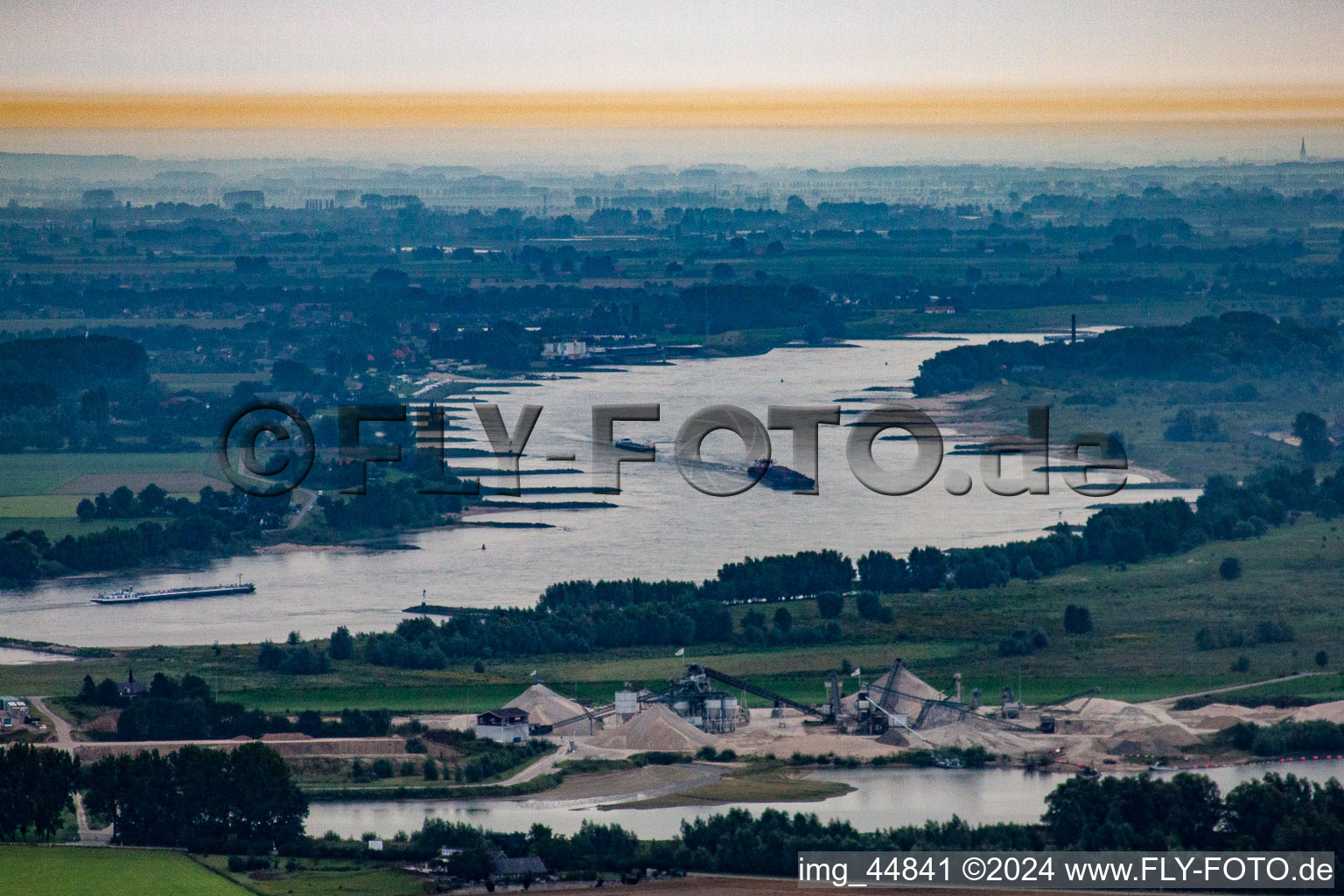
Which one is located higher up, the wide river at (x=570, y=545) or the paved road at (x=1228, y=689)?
the wide river at (x=570, y=545)

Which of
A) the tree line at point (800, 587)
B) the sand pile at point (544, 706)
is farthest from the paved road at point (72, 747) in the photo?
the sand pile at point (544, 706)

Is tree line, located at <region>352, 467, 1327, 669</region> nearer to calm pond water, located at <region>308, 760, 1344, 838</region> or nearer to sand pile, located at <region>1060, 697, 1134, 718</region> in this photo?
sand pile, located at <region>1060, 697, 1134, 718</region>

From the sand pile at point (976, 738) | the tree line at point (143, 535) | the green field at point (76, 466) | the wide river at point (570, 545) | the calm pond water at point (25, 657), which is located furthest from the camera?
the green field at point (76, 466)

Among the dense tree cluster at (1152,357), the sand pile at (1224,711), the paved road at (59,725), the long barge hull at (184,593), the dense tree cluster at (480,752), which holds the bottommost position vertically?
the dense tree cluster at (480,752)

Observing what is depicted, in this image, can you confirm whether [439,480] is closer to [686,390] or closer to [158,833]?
[686,390]

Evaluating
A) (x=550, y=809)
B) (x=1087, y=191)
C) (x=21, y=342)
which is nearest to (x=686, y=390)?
(x=21, y=342)

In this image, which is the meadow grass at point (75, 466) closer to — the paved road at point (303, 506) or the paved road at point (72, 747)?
the paved road at point (303, 506)

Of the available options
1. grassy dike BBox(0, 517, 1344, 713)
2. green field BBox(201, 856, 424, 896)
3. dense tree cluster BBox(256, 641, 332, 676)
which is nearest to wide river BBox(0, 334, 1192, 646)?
dense tree cluster BBox(256, 641, 332, 676)
